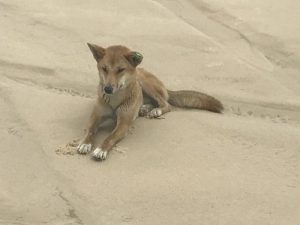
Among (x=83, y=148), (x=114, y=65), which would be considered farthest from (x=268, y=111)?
(x=83, y=148)

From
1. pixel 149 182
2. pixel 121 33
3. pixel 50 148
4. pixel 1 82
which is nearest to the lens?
pixel 149 182

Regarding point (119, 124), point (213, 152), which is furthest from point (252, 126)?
point (119, 124)

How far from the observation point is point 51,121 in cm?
589

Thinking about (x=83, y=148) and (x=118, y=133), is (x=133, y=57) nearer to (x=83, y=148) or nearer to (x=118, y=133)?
(x=118, y=133)

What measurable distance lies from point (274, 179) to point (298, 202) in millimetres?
353

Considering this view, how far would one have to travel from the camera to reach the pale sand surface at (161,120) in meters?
4.74

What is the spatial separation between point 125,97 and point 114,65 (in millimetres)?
422

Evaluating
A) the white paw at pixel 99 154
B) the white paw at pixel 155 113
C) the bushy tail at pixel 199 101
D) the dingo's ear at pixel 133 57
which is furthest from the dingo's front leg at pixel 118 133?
the bushy tail at pixel 199 101

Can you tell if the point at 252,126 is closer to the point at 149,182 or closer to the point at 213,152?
the point at 213,152

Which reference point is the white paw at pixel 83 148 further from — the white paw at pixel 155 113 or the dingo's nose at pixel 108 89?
the white paw at pixel 155 113

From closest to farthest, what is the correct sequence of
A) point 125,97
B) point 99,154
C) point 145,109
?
point 99,154 → point 125,97 → point 145,109

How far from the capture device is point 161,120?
6.13 meters

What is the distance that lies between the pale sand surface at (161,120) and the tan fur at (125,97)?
11 cm

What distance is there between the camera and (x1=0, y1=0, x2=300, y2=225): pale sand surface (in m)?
4.74
